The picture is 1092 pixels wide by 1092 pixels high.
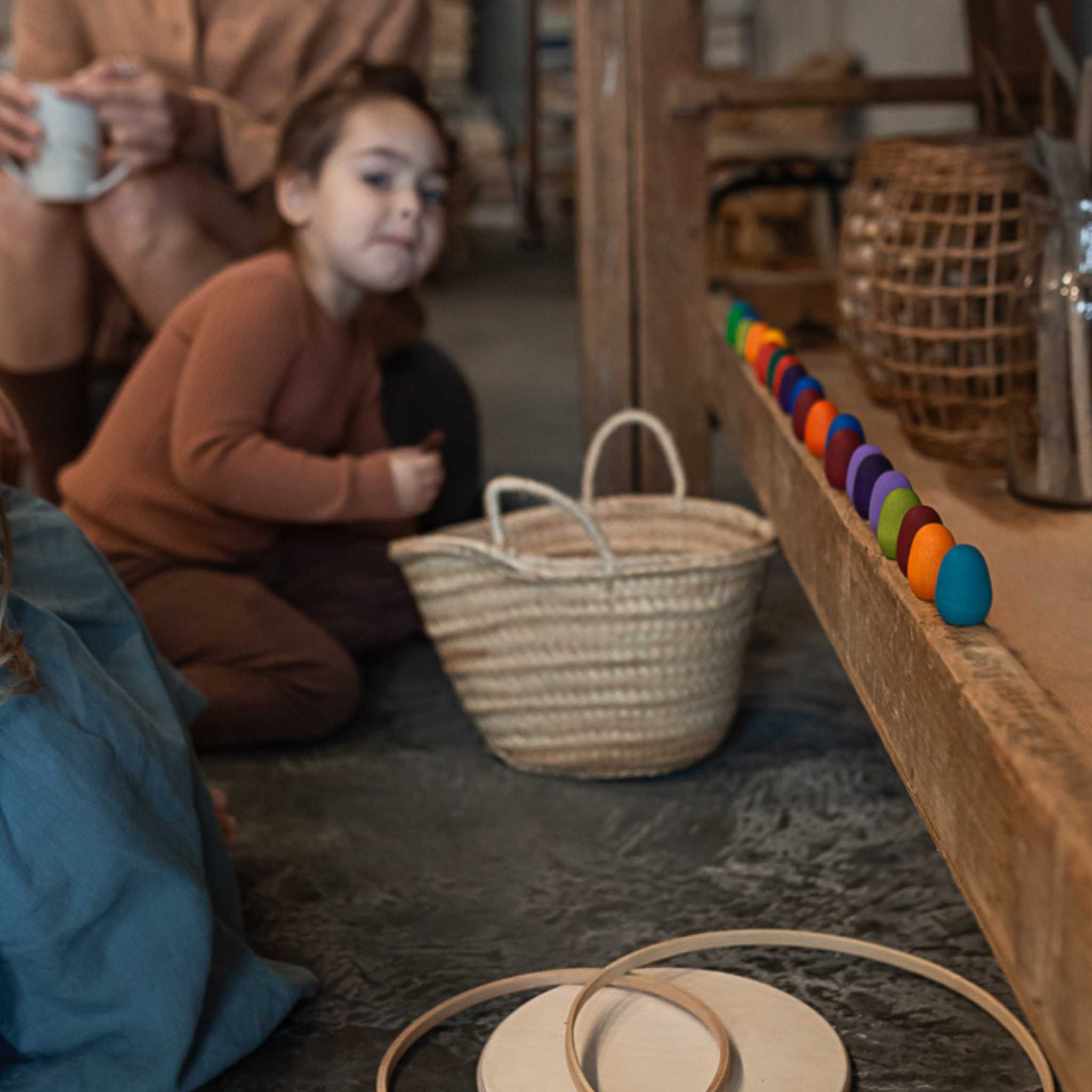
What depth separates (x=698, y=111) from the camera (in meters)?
1.95

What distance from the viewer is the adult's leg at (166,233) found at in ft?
6.66

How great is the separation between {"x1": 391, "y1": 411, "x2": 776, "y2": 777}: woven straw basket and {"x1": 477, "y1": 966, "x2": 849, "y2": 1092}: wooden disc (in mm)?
409

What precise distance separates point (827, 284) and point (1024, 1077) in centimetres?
131

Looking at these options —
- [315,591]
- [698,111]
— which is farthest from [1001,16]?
[315,591]

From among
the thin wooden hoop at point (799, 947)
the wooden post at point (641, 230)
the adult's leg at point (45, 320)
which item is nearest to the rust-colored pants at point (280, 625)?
the wooden post at point (641, 230)

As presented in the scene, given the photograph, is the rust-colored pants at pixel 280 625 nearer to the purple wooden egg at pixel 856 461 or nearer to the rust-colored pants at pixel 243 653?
the rust-colored pants at pixel 243 653

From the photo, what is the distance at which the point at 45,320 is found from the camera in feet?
6.94

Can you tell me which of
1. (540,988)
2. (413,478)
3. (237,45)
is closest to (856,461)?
(540,988)

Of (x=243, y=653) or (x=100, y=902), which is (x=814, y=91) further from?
(x=100, y=902)

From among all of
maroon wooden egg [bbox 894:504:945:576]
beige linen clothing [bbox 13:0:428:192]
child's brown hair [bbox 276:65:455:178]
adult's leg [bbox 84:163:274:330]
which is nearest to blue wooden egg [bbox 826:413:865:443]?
maroon wooden egg [bbox 894:504:945:576]

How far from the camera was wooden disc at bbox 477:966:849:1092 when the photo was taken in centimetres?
100

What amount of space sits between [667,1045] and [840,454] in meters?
0.45

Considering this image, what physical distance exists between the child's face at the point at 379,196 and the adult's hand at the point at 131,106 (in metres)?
0.33

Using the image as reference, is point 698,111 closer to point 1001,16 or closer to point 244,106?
point 1001,16
